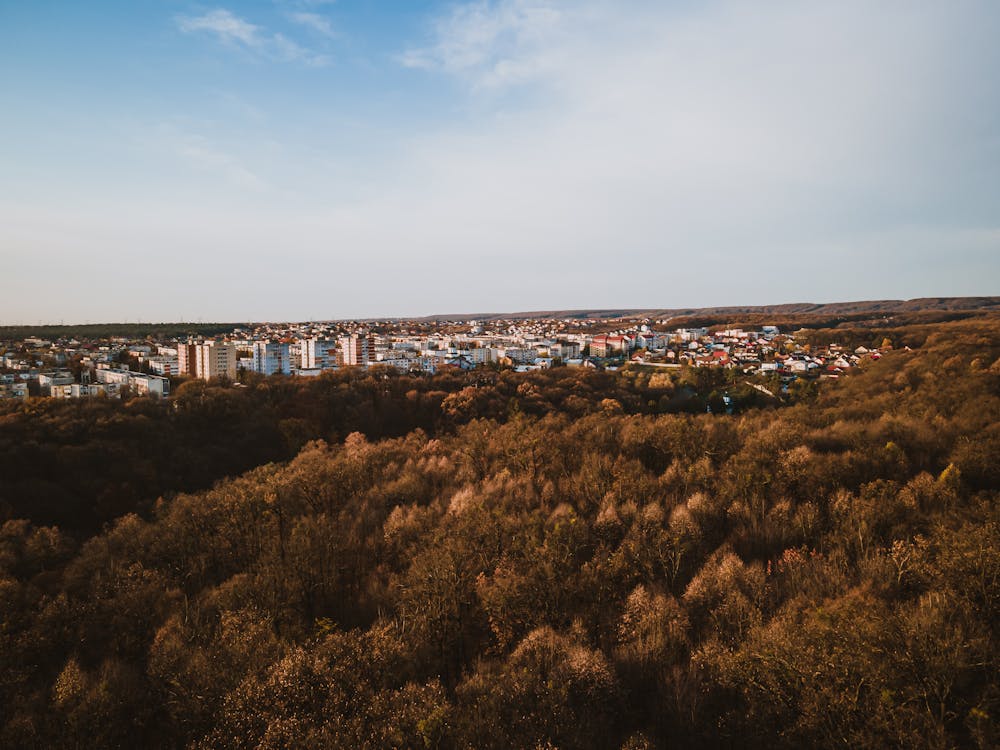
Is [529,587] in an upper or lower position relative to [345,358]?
lower

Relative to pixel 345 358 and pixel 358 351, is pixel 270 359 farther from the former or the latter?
pixel 358 351

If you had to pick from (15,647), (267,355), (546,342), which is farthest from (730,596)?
(546,342)

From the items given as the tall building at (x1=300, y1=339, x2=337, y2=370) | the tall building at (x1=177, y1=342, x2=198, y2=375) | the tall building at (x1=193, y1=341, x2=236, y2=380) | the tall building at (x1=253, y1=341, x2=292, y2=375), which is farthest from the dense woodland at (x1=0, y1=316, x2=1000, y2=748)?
the tall building at (x1=300, y1=339, x2=337, y2=370)

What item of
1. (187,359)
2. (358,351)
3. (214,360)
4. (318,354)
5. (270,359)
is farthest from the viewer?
(318,354)

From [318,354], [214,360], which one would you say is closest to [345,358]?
[318,354]

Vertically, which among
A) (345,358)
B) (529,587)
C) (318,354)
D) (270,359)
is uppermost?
(318,354)

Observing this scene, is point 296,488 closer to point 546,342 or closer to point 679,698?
point 679,698
